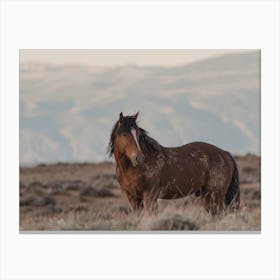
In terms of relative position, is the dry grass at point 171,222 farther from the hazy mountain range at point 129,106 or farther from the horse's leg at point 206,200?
the hazy mountain range at point 129,106

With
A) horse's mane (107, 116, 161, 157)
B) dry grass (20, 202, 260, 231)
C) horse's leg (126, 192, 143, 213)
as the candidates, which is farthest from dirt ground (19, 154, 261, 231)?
horse's mane (107, 116, 161, 157)

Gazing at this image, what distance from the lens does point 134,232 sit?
35.2 feet

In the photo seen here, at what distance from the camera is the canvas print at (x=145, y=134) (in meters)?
11.0

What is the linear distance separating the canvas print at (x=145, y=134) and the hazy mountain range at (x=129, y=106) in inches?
1.3

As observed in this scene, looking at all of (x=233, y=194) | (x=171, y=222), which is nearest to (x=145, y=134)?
(x=171, y=222)

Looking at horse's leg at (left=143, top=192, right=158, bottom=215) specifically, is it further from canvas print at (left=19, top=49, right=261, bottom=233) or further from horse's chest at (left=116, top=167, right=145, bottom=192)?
horse's chest at (left=116, top=167, right=145, bottom=192)

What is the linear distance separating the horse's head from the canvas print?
0.02 m

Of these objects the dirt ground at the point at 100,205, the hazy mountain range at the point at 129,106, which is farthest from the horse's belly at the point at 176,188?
the hazy mountain range at the point at 129,106

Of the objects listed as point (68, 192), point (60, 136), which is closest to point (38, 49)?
point (60, 136)

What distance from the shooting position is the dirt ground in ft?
35.8
